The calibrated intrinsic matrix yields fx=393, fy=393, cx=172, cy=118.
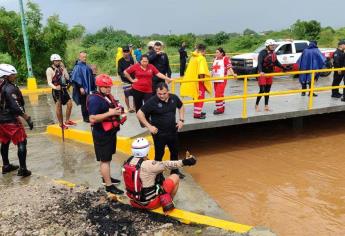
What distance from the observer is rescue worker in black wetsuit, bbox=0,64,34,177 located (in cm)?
610

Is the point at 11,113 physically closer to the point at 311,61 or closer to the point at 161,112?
the point at 161,112

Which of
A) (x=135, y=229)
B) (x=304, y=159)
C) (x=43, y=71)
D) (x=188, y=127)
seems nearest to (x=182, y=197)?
(x=135, y=229)

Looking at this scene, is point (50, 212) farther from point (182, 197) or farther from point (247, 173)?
point (247, 173)

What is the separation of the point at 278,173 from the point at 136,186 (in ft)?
13.7

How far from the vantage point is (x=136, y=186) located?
4863 millimetres

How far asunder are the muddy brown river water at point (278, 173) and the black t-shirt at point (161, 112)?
1844mm

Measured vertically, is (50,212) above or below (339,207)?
above

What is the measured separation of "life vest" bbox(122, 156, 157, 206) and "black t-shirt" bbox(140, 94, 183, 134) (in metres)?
1.10

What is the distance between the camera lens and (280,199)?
6902mm

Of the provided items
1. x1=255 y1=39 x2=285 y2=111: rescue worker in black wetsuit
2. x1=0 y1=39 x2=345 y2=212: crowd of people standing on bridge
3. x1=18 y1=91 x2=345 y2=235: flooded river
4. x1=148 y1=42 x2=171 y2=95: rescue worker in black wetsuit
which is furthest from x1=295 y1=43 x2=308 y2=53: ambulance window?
x1=148 y1=42 x2=171 y2=95: rescue worker in black wetsuit

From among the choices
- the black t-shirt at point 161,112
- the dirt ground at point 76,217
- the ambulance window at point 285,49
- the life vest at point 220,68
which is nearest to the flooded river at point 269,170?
the dirt ground at point 76,217

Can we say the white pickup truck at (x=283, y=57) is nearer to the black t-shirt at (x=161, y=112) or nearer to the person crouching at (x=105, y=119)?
the black t-shirt at (x=161, y=112)

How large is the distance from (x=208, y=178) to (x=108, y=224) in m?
3.40

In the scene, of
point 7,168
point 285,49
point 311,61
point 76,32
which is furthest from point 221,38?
point 7,168
